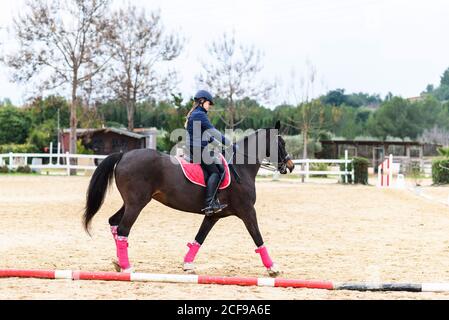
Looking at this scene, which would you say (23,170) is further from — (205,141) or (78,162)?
(205,141)

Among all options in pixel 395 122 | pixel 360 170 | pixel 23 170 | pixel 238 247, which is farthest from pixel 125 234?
pixel 395 122

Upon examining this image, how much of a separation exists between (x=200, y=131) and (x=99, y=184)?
1439mm

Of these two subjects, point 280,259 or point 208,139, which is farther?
point 280,259

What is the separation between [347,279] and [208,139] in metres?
2.37

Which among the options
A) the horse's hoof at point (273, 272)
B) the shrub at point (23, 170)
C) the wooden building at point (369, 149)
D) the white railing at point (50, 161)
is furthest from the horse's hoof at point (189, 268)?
the wooden building at point (369, 149)

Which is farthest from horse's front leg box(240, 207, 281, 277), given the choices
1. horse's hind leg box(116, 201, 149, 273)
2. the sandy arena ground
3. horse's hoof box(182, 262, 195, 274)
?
horse's hind leg box(116, 201, 149, 273)

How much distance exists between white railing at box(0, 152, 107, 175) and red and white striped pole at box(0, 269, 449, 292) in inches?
1042

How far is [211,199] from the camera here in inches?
313

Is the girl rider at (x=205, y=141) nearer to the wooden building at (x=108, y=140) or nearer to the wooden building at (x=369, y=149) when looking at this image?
the wooden building at (x=369, y=149)

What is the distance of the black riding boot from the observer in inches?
313

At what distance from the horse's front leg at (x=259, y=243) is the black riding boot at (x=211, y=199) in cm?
38

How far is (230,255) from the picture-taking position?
31.2ft
